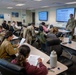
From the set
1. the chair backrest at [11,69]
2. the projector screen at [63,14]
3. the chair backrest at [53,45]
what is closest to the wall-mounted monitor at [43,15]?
the projector screen at [63,14]

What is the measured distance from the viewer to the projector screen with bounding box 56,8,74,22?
7.68m

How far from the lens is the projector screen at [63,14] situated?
768cm

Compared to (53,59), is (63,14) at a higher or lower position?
higher

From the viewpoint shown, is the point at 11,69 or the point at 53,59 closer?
the point at 11,69

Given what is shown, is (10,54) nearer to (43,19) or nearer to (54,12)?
(54,12)

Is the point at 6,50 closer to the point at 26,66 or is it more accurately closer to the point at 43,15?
the point at 26,66

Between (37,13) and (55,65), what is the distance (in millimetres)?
10291

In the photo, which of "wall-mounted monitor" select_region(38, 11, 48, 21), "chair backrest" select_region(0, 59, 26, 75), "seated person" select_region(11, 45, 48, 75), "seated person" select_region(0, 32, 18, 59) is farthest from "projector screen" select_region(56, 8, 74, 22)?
"chair backrest" select_region(0, 59, 26, 75)

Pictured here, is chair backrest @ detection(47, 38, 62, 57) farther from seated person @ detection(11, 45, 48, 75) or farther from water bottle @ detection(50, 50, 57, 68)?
seated person @ detection(11, 45, 48, 75)

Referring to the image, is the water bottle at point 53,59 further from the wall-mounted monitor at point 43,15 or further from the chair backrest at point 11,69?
the wall-mounted monitor at point 43,15

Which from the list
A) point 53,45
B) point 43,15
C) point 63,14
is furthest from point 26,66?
point 43,15

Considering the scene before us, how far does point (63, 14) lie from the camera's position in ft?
26.6

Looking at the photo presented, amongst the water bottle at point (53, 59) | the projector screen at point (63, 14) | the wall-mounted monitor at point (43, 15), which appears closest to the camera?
the water bottle at point (53, 59)

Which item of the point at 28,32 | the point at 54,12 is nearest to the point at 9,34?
the point at 28,32
